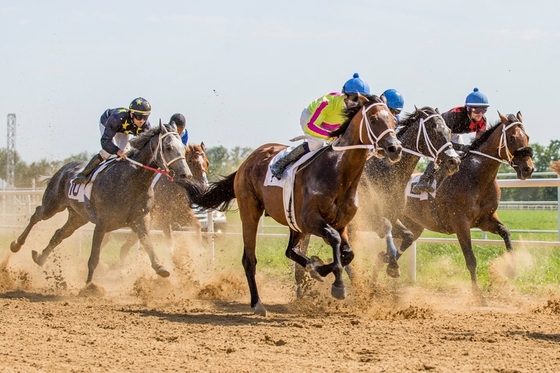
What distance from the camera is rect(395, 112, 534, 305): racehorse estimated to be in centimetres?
854

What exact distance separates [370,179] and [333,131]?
6.20 feet

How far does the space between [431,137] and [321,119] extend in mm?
1298

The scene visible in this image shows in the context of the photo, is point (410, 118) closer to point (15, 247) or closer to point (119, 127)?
point (119, 127)

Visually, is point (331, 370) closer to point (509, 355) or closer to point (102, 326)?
point (509, 355)

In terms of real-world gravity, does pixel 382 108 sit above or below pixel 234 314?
above

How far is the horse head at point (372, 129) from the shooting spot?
653cm

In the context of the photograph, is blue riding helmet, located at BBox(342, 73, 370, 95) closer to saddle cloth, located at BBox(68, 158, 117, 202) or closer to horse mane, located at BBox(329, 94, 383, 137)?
horse mane, located at BBox(329, 94, 383, 137)

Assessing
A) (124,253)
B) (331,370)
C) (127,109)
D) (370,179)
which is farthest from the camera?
(124,253)

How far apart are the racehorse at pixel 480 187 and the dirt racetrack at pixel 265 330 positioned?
79 cm

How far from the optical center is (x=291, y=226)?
7598 millimetres

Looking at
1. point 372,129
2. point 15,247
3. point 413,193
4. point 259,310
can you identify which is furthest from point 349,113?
point 15,247

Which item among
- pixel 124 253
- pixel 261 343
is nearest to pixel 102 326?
pixel 261 343

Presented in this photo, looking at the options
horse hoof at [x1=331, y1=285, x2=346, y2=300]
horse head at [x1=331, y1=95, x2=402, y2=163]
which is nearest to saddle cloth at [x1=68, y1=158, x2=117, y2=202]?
horse head at [x1=331, y1=95, x2=402, y2=163]

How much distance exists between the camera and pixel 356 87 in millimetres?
7352
